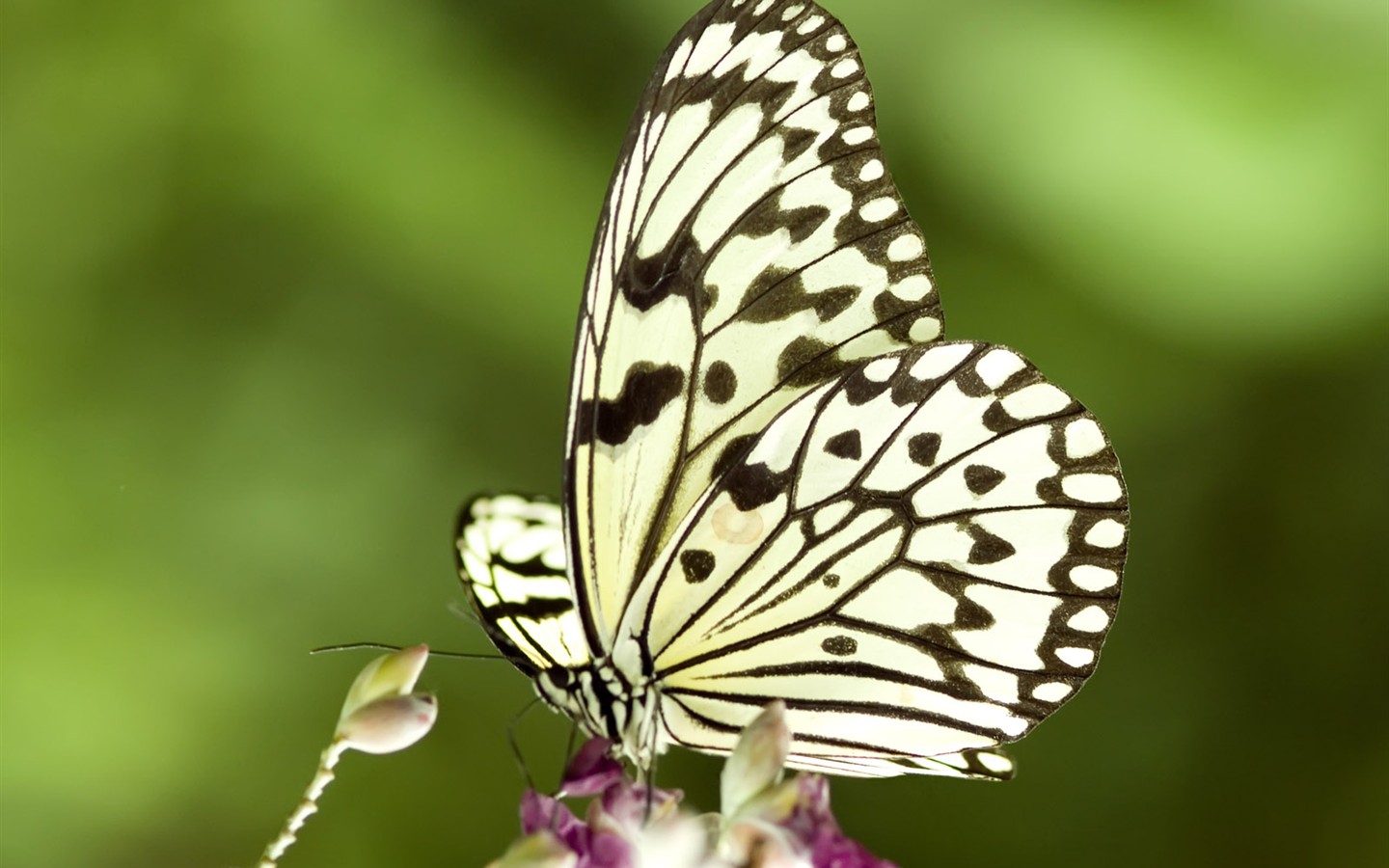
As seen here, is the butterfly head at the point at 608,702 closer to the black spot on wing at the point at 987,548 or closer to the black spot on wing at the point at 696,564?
the black spot on wing at the point at 696,564

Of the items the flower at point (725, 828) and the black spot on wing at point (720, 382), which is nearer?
the flower at point (725, 828)

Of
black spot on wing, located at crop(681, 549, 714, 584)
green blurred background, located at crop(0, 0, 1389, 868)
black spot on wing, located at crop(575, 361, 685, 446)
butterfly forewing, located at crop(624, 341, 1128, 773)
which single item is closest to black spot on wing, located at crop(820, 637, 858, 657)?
butterfly forewing, located at crop(624, 341, 1128, 773)

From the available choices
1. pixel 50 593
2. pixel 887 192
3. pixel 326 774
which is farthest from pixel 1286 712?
pixel 50 593

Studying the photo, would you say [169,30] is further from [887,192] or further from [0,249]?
[887,192]

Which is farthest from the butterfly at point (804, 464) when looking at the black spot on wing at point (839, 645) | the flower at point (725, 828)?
the flower at point (725, 828)

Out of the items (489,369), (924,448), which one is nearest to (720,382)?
(924,448)

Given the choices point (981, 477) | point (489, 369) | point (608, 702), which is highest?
point (489, 369)

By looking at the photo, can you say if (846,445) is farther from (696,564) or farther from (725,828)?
(725,828)

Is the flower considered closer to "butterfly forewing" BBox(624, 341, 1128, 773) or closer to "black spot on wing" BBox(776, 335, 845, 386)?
"butterfly forewing" BBox(624, 341, 1128, 773)
